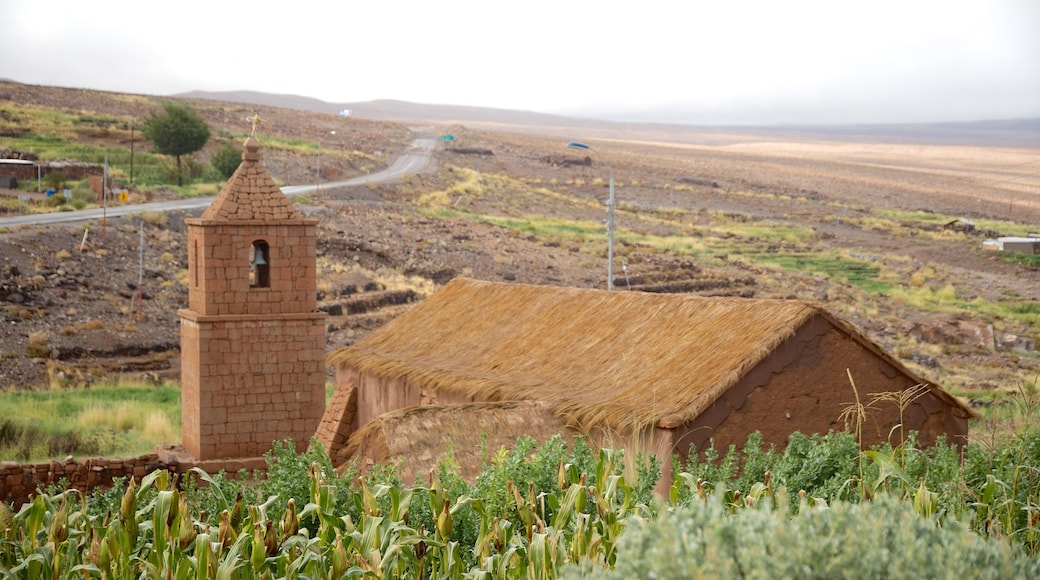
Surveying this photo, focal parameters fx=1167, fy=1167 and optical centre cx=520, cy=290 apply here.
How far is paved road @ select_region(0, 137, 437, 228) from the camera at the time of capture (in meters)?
45.5

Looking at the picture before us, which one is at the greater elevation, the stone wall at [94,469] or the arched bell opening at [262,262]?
the arched bell opening at [262,262]

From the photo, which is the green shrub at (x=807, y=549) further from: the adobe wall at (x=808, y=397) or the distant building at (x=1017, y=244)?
the distant building at (x=1017, y=244)

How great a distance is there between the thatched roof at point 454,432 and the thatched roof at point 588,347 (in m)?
0.36

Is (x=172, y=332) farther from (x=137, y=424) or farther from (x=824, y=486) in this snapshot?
(x=824, y=486)

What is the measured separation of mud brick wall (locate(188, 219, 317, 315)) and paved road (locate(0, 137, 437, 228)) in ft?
93.6

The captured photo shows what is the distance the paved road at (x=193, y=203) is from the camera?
45.5m

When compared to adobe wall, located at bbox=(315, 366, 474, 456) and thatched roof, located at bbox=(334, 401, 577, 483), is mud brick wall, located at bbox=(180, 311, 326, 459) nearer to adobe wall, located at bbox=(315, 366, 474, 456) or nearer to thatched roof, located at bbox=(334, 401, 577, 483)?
adobe wall, located at bbox=(315, 366, 474, 456)

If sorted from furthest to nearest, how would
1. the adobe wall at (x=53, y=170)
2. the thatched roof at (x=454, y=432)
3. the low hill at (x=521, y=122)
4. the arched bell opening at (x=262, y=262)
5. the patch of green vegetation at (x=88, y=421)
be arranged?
the low hill at (x=521, y=122) < the adobe wall at (x=53, y=170) < the patch of green vegetation at (x=88, y=421) < the arched bell opening at (x=262, y=262) < the thatched roof at (x=454, y=432)

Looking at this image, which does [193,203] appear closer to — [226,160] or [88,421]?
[226,160]

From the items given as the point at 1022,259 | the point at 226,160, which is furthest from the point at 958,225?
the point at 226,160

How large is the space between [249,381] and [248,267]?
181 centimetres

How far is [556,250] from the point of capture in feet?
167

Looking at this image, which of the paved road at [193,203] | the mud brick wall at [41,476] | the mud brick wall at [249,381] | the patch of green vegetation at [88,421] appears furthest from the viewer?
the paved road at [193,203]

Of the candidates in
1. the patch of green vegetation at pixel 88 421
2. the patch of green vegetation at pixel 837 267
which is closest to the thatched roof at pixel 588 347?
the patch of green vegetation at pixel 88 421
